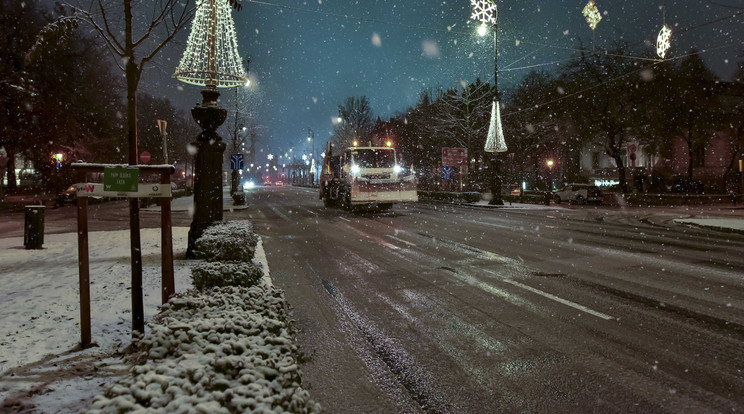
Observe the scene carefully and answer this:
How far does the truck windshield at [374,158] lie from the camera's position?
24.6m

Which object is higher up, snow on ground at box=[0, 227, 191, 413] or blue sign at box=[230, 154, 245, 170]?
blue sign at box=[230, 154, 245, 170]

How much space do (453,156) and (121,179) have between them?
110 ft

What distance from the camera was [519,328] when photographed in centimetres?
535

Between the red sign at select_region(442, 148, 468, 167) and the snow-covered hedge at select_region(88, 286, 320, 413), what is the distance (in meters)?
33.4

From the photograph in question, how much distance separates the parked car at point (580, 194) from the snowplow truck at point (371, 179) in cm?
2000

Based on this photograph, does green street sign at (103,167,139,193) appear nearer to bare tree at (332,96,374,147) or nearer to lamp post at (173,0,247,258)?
lamp post at (173,0,247,258)

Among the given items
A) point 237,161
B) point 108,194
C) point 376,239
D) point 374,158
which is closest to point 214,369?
point 108,194

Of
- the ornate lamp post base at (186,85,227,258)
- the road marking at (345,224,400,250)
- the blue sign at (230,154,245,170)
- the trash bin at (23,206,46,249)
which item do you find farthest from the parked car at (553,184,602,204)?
the trash bin at (23,206,46,249)

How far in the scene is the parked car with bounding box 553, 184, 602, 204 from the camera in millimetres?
37219

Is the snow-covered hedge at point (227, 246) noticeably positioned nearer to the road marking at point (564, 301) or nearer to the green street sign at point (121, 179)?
the green street sign at point (121, 179)

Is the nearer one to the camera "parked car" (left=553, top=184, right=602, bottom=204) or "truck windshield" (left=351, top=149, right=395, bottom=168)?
"truck windshield" (left=351, top=149, right=395, bottom=168)

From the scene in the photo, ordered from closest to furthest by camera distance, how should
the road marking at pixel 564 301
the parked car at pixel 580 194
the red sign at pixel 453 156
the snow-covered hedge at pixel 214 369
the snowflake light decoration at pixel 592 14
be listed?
the snow-covered hedge at pixel 214 369, the road marking at pixel 564 301, the snowflake light decoration at pixel 592 14, the red sign at pixel 453 156, the parked car at pixel 580 194

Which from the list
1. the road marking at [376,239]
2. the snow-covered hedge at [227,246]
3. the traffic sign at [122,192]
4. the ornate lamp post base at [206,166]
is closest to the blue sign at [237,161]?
the road marking at [376,239]

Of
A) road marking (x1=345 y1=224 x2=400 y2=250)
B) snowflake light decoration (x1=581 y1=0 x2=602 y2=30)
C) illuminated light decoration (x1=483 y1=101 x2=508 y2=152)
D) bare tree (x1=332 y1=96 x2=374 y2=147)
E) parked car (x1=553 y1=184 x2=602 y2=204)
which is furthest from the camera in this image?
bare tree (x1=332 y1=96 x2=374 y2=147)
